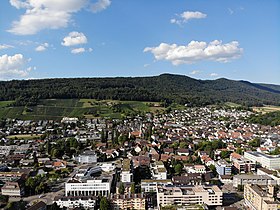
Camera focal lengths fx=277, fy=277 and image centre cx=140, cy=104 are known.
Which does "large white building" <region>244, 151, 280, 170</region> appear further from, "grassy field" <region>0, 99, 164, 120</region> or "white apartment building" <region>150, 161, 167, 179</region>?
"grassy field" <region>0, 99, 164, 120</region>

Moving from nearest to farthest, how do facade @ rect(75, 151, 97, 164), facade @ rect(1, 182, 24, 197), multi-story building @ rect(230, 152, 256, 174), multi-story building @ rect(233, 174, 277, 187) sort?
facade @ rect(1, 182, 24, 197) < multi-story building @ rect(233, 174, 277, 187) < multi-story building @ rect(230, 152, 256, 174) < facade @ rect(75, 151, 97, 164)

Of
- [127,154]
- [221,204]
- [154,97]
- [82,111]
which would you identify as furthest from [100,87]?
[221,204]

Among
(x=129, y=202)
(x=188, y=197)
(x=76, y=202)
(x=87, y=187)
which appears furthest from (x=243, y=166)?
(x=76, y=202)

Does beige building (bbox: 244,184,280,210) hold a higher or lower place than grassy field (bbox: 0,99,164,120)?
→ lower

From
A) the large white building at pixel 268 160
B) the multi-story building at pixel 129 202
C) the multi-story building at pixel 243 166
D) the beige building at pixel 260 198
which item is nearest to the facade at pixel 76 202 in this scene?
the multi-story building at pixel 129 202

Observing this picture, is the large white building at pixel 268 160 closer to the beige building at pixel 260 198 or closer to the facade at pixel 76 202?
the beige building at pixel 260 198

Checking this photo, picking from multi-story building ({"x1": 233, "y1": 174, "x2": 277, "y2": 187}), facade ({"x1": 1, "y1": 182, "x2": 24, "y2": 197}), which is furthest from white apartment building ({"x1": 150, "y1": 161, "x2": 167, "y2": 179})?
facade ({"x1": 1, "y1": 182, "x2": 24, "y2": 197})
